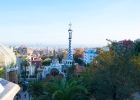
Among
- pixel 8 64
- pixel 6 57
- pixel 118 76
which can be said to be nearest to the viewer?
pixel 118 76

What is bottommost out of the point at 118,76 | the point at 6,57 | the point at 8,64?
the point at 8,64

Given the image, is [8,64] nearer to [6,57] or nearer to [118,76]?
[6,57]

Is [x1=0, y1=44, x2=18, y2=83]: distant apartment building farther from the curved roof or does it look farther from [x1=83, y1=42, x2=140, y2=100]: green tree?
[x1=83, y1=42, x2=140, y2=100]: green tree

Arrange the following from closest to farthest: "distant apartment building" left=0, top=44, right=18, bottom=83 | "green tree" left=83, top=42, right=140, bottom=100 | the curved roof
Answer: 1. "green tree" left=83, top=42, right=140, bottom=100
2. "distant apartment building" left=0, top=44, right=18, bottom=83
3. the curved roof

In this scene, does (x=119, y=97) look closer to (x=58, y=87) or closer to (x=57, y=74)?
(x=58, y=87)

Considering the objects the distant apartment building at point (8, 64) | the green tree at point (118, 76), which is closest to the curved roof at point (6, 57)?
the distant apartment building at point (8, 64)

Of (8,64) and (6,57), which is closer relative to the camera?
(6,57)

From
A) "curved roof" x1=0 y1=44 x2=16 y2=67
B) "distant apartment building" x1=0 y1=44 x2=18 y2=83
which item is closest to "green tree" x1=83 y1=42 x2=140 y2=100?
"distant apartment building" x1=0 y1=44 x2=18 y2=83

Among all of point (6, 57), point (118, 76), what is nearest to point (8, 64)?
point (6, 57)

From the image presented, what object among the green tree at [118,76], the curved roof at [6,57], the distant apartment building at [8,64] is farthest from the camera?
the curved roof at [6,57]

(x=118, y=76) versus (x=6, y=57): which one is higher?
(x=118, y=76)

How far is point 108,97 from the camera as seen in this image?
11305 millimetres

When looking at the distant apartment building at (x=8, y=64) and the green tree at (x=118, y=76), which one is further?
the distant apartment building at (x=8, y=64)

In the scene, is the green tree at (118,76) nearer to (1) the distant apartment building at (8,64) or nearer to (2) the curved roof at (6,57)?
(1) the distant apartment building at (8,64)
